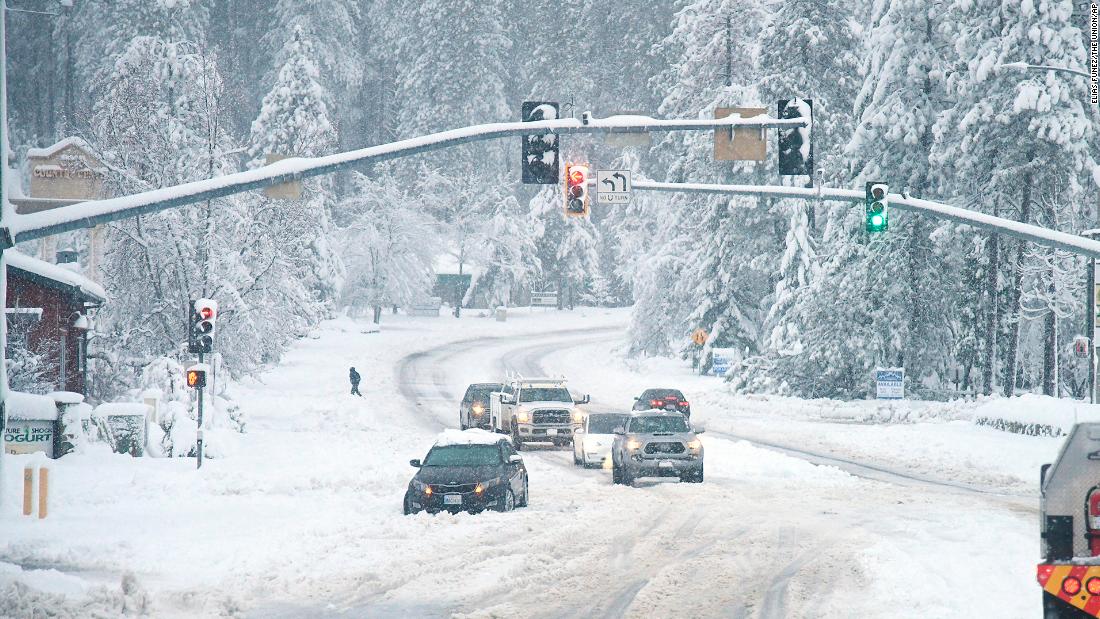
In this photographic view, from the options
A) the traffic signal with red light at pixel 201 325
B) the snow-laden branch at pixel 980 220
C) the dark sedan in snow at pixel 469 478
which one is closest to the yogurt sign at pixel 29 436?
the traffic signal with red light at pixel 201 325

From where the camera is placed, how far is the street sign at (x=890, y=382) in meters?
44.9

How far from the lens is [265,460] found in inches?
1179

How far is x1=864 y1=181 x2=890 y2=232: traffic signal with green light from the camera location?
78.8 feet

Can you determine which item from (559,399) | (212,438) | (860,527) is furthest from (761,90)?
(860,527)

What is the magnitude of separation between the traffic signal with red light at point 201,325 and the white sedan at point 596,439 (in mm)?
9544

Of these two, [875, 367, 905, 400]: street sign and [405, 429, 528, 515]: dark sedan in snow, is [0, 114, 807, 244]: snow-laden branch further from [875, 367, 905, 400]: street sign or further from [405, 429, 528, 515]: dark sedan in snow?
[875, 367, 905, 400]: street sign

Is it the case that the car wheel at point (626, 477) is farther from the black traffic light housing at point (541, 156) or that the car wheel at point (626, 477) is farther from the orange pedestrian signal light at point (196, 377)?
the black traffic light housing at point (541, 156)

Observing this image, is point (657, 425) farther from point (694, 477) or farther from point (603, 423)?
point (603, 423)

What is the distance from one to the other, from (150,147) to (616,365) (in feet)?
116

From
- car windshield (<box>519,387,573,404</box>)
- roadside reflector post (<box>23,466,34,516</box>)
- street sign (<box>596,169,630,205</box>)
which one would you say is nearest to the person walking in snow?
car windshield (<box>519,387,573,404</box>)

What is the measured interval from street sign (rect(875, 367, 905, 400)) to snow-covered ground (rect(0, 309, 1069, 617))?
6324 mm

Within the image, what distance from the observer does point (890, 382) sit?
44.9 m

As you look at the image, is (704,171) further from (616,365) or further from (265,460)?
(265,460)

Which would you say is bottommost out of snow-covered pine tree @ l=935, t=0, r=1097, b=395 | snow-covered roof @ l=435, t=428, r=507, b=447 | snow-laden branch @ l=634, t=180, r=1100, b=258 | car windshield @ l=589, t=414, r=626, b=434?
car windshield @ l=589, t=414, r=626, b=434
